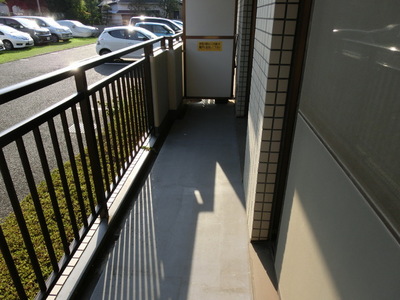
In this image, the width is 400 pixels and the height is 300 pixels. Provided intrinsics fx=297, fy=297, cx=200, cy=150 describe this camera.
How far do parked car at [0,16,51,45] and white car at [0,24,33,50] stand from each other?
156 centimetres

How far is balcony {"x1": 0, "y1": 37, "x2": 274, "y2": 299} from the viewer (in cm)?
155

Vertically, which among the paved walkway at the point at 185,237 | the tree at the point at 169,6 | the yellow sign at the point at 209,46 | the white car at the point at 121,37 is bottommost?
the paved walkway at the point at 185,237

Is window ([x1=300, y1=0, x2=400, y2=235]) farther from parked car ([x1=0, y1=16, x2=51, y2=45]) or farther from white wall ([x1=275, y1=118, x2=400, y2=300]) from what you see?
parked car ([x1=0, y1=16, x2=51, y2=45])

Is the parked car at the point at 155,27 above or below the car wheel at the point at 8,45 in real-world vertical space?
above

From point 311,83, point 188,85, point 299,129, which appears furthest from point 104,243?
point 188,85

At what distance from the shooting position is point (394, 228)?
0.65 metres

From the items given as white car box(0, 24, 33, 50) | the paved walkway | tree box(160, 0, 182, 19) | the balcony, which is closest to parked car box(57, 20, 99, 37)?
white car box(0, 24, 33, 50)

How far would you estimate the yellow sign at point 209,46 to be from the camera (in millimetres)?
4855

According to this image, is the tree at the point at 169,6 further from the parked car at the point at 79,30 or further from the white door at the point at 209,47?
the white door at the point at 209,47

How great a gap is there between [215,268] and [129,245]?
2.09 ft

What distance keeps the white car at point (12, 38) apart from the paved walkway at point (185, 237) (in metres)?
13.1

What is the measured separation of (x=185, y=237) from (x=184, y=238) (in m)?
0.01

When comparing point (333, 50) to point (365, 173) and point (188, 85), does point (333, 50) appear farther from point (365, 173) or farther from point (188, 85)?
point (188, 85)

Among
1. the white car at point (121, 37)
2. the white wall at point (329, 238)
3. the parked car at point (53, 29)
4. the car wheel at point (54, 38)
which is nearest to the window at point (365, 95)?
the white wall at point (329, 238)
